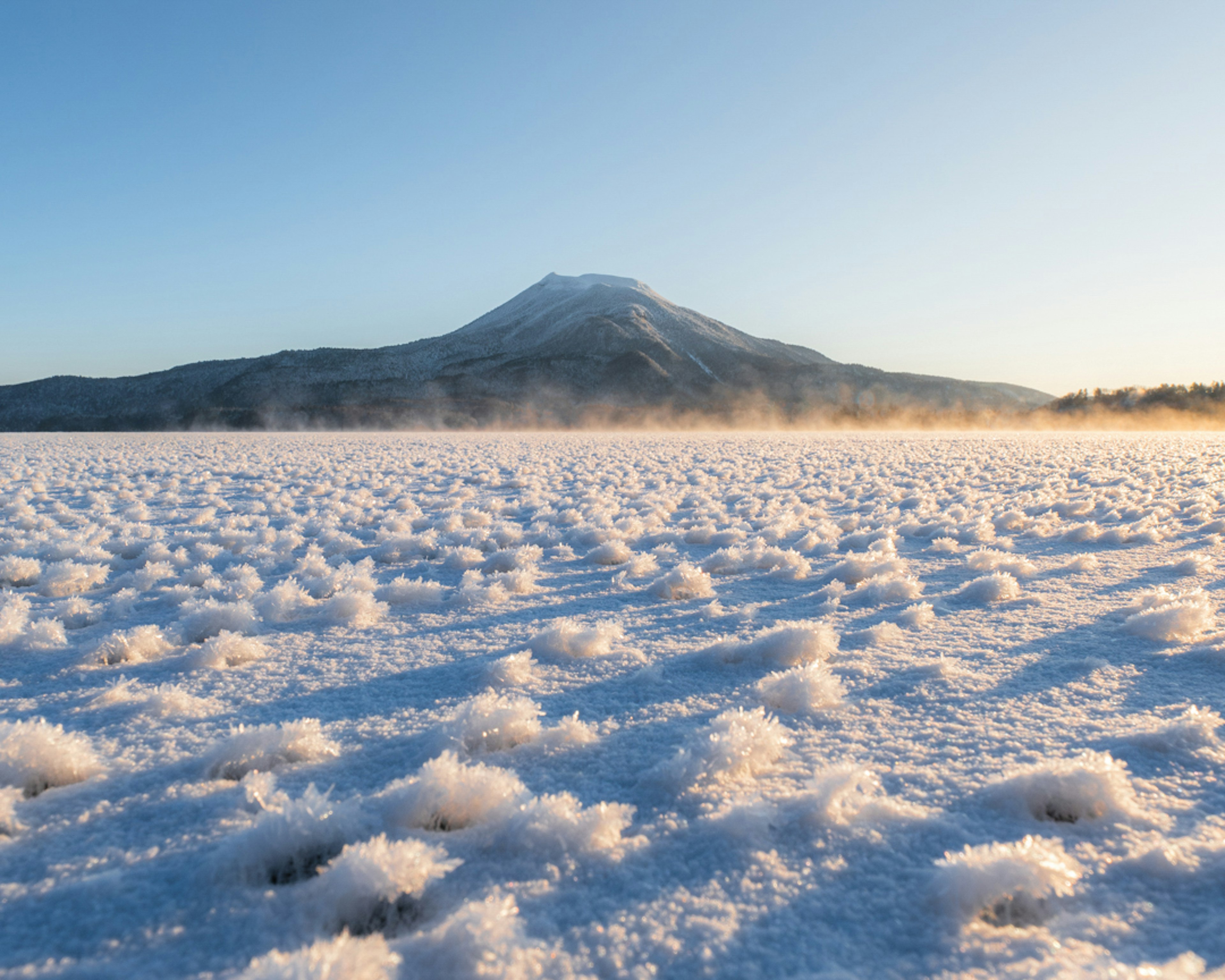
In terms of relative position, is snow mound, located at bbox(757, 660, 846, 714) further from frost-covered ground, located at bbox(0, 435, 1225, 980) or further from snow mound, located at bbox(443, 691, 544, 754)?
snow mound, located at bbox(443, 691, 544, 754)

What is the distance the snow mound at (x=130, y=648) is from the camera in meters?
2.67

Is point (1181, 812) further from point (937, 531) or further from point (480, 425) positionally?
point (480, 425)

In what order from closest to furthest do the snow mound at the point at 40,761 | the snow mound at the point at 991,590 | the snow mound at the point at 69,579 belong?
the snow mound at the point at 40,761 → the snow mound at the point at 991,590 → the snow mound at the point at 69,579

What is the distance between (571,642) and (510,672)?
39 centimetres

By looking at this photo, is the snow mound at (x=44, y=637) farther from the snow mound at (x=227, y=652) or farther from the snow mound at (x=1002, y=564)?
the snow mound at (x=1002, y=564)

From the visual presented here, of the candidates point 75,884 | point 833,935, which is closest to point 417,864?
point 75,884

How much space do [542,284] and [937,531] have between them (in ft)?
466

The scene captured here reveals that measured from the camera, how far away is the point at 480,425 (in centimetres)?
3688

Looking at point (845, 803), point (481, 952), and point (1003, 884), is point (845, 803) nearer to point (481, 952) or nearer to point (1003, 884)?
point (1003, 884)

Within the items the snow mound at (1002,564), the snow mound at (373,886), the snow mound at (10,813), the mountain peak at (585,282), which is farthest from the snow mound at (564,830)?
the mountain peak at (585,282)

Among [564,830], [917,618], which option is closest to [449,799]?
[564,830]

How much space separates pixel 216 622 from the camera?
3006mm

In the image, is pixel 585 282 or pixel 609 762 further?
pixel 585 282

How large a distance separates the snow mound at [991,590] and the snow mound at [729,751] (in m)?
2.17
